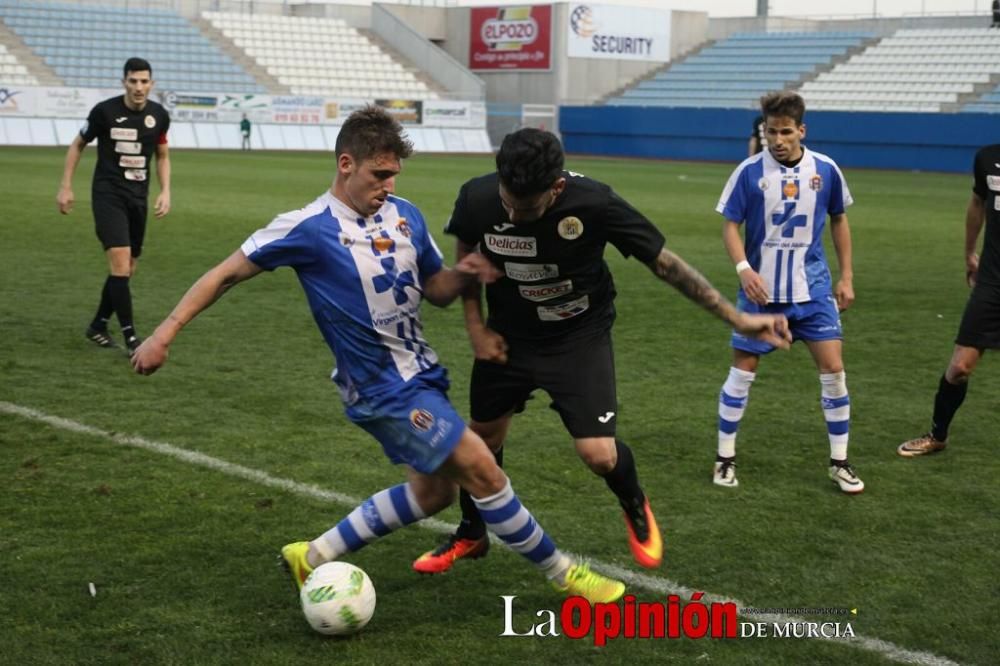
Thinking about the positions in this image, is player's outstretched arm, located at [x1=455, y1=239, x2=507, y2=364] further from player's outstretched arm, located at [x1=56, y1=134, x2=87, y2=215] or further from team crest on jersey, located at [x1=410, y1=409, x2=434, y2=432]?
player's outstretched arm, located at [x1=56, y1=134, x2=87, y2=215]

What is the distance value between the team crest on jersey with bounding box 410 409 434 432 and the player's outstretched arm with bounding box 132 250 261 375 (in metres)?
0.73

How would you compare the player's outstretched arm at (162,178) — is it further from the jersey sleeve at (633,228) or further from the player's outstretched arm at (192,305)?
the jersey sleeve at (633,228)

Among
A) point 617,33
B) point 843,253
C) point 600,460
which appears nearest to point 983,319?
point 843,253

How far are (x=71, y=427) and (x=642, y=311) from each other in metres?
6.25

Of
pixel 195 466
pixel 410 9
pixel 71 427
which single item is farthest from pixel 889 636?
pixel 410 9

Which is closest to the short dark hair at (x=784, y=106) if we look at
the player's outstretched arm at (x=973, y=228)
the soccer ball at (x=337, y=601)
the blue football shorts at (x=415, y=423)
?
the player's outstretched arm at (x=973, y=228)

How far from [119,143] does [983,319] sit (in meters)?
6.47

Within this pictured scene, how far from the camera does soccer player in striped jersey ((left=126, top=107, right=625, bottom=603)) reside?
4.52 meters

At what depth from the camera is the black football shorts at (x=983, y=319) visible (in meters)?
7.27

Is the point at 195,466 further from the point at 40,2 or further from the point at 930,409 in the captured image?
the point at 40,2

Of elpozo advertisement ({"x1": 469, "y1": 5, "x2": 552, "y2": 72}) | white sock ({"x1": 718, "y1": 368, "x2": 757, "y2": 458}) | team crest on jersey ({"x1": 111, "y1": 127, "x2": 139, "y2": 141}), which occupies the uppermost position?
elpozo advertisement ({"x1": 469, "y1": 5, "x2": 552, "y2": 72})

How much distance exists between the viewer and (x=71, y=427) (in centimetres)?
746

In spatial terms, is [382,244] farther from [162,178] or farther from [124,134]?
[162,178]

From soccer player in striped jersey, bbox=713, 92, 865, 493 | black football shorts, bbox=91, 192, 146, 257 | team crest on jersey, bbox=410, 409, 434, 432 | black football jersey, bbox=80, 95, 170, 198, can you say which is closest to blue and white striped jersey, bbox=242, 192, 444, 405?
team crest on jersey, bbox=410, 409, 434, 432
